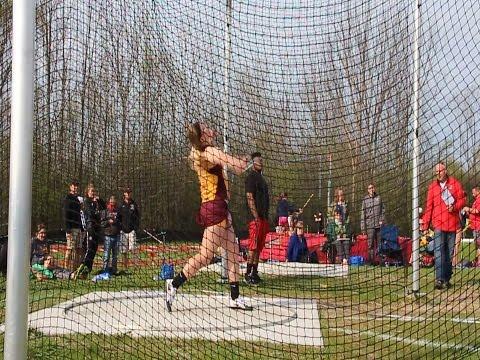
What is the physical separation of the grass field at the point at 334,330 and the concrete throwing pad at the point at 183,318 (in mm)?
164

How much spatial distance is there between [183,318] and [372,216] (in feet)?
11.2

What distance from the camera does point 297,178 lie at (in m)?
5.21

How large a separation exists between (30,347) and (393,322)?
3200 millimetres

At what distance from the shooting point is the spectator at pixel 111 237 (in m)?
7.31

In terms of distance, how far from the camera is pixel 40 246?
6766 millimetres

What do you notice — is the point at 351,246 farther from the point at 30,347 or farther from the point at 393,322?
the point at 30,347

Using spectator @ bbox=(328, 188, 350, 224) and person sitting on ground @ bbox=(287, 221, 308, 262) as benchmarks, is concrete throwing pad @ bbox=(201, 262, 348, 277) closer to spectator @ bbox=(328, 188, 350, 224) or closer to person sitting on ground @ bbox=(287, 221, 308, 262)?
person sitting on ground @ bbox=(287, 221, 308, 262)

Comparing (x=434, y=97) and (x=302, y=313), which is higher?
(x=434, y=97)

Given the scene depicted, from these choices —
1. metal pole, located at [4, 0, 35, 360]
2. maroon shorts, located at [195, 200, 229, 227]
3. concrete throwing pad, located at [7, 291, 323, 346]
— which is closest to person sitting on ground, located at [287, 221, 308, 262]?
concrete throwing pad, located at [7, 291, 323, 346]

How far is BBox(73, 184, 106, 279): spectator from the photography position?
540 cm

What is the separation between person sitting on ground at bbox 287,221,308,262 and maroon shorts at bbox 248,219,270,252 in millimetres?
3400

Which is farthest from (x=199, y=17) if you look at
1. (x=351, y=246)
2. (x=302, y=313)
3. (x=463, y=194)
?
(x=351, y=246)

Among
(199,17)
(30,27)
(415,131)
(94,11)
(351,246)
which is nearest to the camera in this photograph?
(30,27)

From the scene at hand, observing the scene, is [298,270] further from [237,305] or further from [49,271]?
[237,305]
